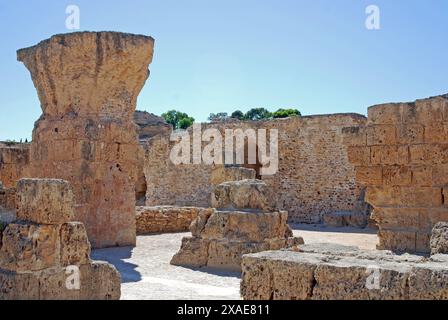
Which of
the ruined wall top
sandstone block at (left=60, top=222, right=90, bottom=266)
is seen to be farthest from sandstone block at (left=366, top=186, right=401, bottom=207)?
the ruined wall top

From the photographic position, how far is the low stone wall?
41.5 feet

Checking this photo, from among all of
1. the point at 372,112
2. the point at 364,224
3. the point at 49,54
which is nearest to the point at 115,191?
the point at 49,54

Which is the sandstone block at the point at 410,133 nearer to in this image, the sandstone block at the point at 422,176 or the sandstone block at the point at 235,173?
the sandstone block at the point at 422,176

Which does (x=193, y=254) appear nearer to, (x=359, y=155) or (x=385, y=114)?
(x=359, y=155)

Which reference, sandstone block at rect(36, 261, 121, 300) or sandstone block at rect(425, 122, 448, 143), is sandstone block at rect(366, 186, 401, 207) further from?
sandstone block at rect(36, 261, 121, 300)

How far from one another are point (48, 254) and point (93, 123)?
209 inches

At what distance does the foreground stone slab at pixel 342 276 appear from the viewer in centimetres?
361

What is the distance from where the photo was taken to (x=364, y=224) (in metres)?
15.4

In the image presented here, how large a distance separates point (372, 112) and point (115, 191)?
198 inches

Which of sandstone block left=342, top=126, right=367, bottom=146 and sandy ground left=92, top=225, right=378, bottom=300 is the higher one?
sandstone block left=342, top=126, right=367, bottom=146

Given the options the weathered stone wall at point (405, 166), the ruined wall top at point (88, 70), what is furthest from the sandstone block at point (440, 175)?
the ruined wall top at point (88, 70)

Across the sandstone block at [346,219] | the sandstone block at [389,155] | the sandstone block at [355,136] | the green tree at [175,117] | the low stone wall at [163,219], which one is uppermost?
the green tree at [175,117]

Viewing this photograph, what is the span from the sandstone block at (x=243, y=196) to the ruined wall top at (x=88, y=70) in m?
2.91

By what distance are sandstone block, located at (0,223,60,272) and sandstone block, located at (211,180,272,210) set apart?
4.18 m
